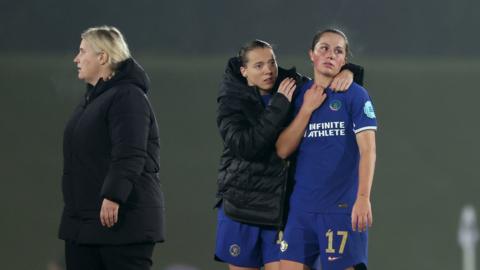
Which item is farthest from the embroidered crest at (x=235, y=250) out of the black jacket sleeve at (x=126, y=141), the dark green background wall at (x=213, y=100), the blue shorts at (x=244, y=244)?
the dark green background wall at (x=213, y=100)

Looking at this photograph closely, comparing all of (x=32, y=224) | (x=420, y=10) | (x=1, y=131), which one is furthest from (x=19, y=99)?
(x=420, y=10)

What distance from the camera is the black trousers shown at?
12.9 feet

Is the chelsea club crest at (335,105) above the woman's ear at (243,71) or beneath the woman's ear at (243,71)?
beneath

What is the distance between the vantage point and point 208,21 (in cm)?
733

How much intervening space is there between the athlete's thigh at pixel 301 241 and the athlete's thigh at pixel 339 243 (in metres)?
0.04

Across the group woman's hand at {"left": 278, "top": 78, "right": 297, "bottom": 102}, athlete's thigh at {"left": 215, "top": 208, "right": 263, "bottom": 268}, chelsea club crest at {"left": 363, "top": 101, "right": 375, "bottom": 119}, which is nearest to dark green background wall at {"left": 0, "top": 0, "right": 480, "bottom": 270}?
athlete's thigh at {"left": 215, "top": 208, "right": 263, "bottom": 268}

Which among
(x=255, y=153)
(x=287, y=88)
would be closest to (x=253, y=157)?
(x=255, y=153)

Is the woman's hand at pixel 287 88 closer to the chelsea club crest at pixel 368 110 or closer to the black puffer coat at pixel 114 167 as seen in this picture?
the chelsea club crest at pixel 368 110

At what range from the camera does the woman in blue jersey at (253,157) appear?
13.4 ft

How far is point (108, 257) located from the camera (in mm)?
3953

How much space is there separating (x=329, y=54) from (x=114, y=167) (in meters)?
0.94

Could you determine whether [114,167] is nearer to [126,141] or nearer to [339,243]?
[126,141]

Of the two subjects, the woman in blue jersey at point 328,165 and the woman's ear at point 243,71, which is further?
the woman's ear at point 243,71

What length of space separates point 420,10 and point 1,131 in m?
3.06
